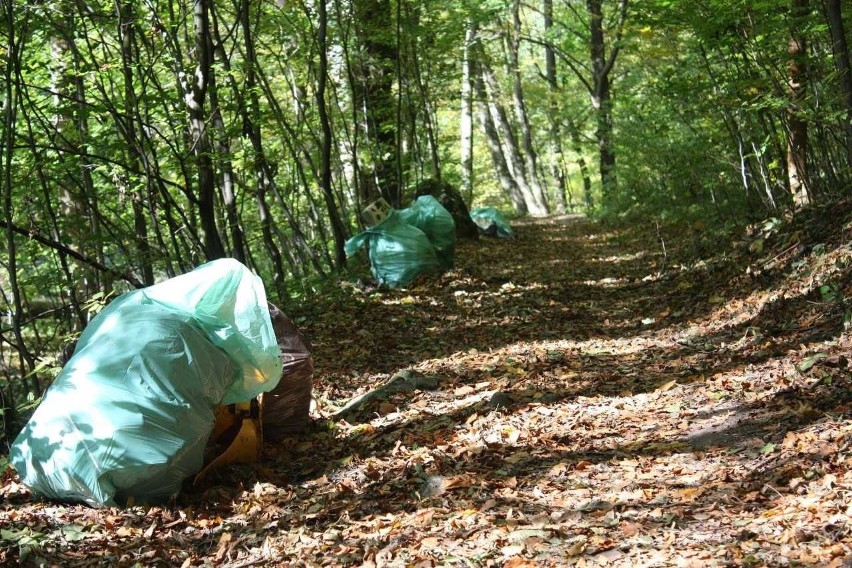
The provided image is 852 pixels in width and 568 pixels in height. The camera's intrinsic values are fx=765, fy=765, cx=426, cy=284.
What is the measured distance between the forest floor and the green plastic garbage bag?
6.89 m

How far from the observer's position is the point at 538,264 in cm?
1095

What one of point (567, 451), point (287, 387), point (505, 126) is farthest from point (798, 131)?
point (505, 126)

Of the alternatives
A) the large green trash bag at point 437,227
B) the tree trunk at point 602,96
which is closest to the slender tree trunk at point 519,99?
the tree trunk at point 602,96

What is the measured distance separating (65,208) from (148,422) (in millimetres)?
7017

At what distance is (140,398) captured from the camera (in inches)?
139

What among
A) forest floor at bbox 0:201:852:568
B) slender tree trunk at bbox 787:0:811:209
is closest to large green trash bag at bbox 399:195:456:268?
forest floor at bbox 0:201:852:568

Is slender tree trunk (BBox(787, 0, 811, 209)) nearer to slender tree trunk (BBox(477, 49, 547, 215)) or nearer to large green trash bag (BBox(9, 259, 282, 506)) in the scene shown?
large green trash bag (BBox(9, 259, 282, 506))

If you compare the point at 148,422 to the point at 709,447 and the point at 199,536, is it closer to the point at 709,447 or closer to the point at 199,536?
the point at 199,536

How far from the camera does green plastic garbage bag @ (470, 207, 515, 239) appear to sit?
14266mm

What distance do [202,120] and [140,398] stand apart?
3615mm

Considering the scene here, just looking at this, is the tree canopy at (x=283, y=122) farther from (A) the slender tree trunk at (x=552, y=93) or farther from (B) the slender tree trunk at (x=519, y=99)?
(A) the slender tree trunk at (x=552, y=93)

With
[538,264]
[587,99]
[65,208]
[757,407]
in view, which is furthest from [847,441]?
[587,99]

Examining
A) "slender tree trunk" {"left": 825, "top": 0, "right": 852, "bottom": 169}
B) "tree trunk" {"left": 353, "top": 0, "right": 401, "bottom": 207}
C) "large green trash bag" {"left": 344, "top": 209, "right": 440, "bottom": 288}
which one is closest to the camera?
"slender tree trunk" {"left": 825, "top": 0, "right": 852, "bottom": 169}

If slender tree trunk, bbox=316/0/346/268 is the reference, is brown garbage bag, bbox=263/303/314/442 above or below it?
below
